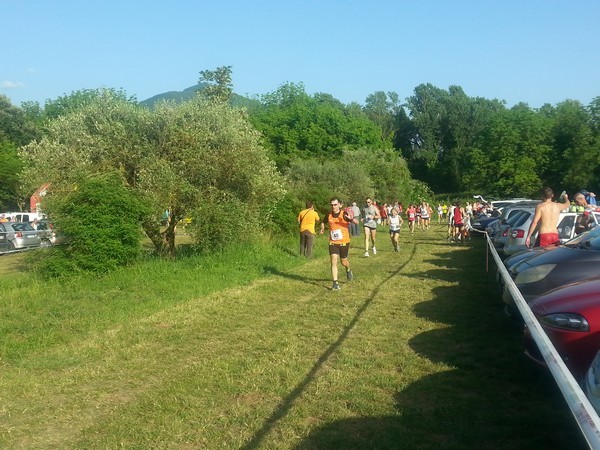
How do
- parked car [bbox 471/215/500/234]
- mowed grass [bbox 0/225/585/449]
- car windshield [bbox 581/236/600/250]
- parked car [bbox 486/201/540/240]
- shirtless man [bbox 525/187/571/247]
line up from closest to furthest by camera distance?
mowed grass [bbox 0/225/585/449], car windshield [bbox 581/236/600/250], shirtless man [bbox 525/187/571/247], parked car [bbox 486/201/540/240], parked car [bbox 471/215/500/234]

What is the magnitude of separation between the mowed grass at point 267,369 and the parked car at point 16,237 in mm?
16500

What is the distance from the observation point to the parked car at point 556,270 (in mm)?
8547

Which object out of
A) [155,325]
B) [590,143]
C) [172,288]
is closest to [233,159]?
[172,288]

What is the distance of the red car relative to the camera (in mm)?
5504

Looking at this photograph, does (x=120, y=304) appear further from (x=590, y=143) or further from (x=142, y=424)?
(x=590, y=143)

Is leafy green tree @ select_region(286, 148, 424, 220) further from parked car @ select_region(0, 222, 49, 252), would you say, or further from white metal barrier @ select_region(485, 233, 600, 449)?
white metal barrier @ select_region(485, 233, 600, 449)

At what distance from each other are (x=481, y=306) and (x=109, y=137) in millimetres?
10212

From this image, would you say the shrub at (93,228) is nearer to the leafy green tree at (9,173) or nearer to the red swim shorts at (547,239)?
the red swim shorts at (547,239)

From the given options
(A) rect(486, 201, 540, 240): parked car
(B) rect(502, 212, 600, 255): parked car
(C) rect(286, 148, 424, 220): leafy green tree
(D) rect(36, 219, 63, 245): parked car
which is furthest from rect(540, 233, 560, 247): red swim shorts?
(C) rect(286, 148, 424, 220): leafy green tree

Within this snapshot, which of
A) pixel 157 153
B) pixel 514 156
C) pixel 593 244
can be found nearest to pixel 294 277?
pixel 157 153

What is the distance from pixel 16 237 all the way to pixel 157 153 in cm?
1532

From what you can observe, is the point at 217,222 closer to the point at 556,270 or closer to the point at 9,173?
the point at 556,270

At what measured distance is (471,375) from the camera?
666 centimetres

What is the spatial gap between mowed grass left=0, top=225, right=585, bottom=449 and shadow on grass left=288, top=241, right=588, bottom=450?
0.06 ft
